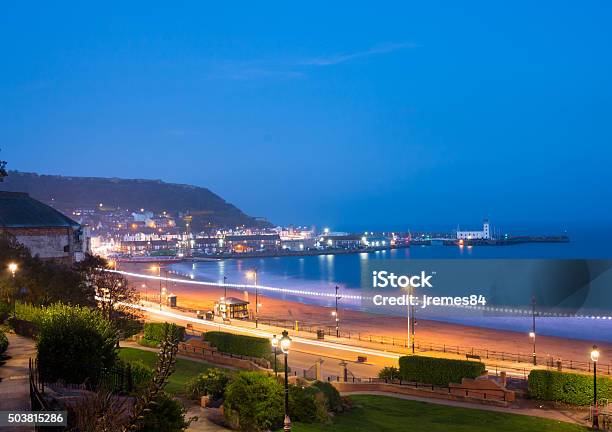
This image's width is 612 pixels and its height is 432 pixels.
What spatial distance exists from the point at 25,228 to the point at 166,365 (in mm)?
53518

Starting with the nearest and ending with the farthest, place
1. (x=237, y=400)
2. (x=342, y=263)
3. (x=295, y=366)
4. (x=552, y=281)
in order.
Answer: (x=237, y=400)
(x=295, y=366)
(x=552, y=281)
(x=342, y=263)

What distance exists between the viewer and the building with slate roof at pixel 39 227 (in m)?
54.0

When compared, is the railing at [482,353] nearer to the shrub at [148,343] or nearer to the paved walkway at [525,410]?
the paved walkway at [525,410]

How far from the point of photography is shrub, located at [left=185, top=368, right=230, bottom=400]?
20.4m

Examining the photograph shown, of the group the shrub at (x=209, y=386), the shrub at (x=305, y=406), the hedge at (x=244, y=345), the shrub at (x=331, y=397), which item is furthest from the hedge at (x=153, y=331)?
the shrub at (x=305, y=406)

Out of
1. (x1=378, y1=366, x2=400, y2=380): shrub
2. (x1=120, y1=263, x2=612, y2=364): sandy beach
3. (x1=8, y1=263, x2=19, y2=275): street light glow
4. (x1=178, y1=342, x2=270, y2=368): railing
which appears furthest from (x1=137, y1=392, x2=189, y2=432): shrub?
Result: (x1=120, y1=263, x2=612, y2=364): sandy beach

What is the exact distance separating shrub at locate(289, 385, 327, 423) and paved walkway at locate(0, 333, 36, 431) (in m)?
7.52

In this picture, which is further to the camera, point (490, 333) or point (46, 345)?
point (490, 333)

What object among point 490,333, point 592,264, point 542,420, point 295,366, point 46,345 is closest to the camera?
point 46,345

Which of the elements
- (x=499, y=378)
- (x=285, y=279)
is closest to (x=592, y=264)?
(x=285, y=279)

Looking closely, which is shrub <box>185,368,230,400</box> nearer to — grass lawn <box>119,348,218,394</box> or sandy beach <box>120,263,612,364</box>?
grass lawn <box>119,348,218,394</box>

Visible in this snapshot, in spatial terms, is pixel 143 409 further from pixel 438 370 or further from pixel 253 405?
pixel 438 370

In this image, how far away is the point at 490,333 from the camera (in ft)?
171

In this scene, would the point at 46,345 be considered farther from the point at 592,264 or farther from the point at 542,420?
the point at 592,264
